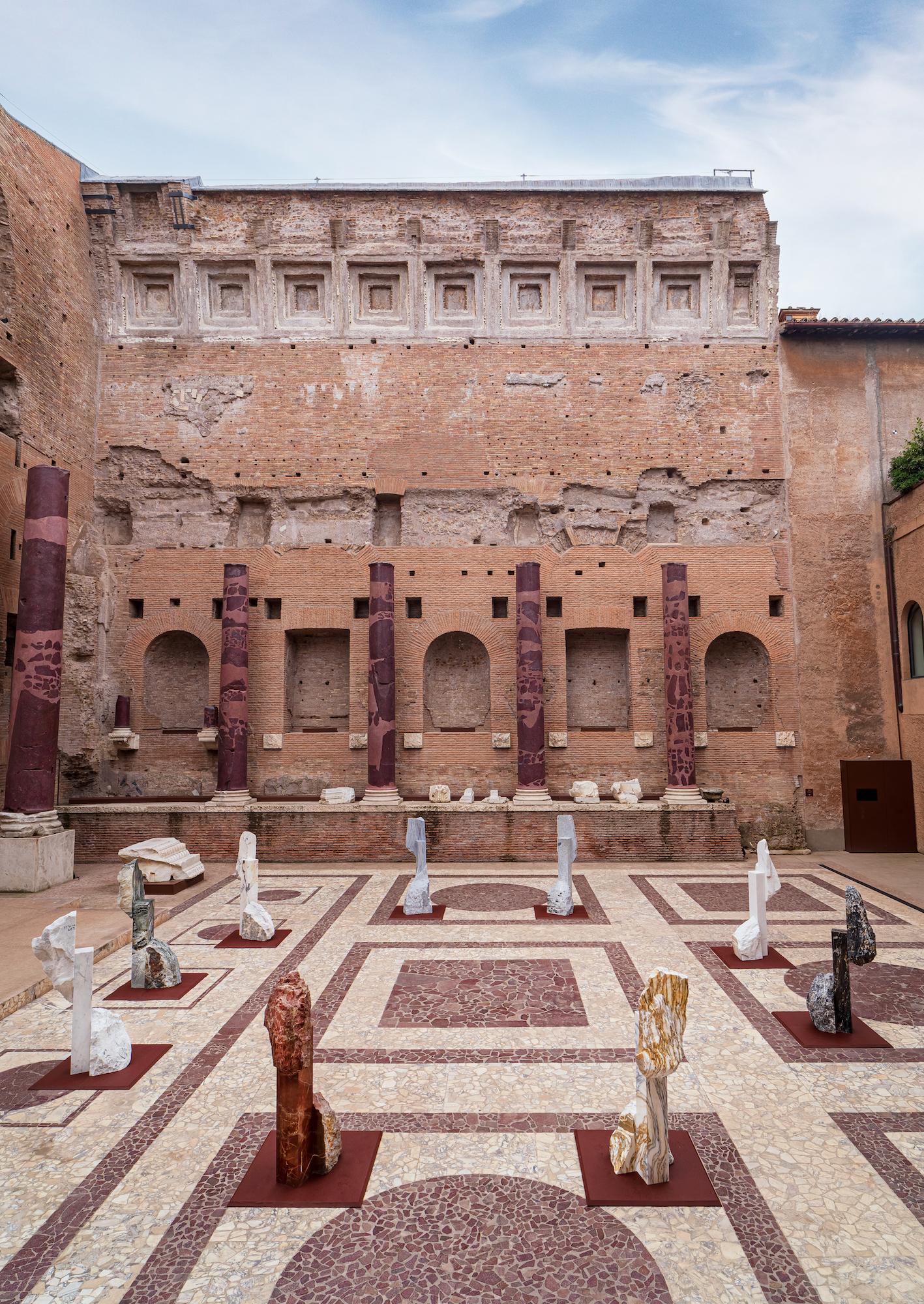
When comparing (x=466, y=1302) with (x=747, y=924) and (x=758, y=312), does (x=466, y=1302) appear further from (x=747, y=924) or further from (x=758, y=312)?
(x=758, y=312)

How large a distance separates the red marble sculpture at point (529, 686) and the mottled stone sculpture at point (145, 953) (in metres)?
7.18

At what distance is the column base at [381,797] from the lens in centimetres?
1229

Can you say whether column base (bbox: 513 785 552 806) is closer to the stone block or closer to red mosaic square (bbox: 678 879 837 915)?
red mosaic square (bbox: 678 879 837 915)

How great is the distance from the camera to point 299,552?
46.4 ft

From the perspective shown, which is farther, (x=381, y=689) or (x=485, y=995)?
(x=381, y=689)

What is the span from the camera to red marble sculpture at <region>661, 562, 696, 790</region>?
12625 millimetres

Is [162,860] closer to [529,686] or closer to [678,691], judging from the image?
[529,686]

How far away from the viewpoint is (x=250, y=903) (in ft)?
25.5

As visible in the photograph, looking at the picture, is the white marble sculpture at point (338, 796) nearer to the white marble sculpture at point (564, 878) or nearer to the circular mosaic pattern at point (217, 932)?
the circular mosaic pattern at point (217, 932)

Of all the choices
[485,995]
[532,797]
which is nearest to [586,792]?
[532,797]

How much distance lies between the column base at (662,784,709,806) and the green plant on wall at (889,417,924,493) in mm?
6954

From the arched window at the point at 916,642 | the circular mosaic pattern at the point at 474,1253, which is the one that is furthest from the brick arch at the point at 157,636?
the arched window at the point at 916,642

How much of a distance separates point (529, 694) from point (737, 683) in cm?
453

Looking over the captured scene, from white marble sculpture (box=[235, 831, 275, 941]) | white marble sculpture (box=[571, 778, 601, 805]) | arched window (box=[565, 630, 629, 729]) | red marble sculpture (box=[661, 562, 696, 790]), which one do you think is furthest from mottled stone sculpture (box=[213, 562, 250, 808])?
red marble sculpture (box=[661, 562, 696, 790])
